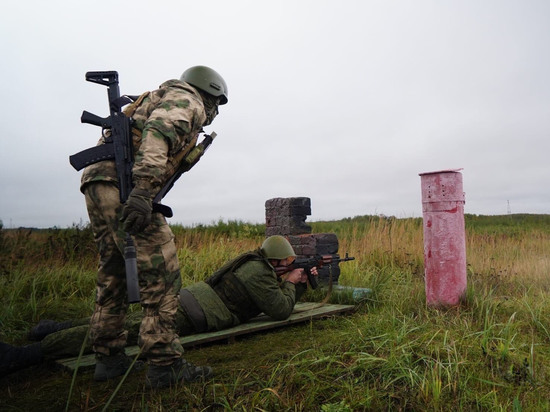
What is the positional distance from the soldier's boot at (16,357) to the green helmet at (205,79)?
7.21ft

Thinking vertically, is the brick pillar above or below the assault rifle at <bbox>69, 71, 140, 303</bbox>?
below

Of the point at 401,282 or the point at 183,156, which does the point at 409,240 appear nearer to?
the point at 401,282

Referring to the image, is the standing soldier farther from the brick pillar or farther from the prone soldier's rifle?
the brick pillar

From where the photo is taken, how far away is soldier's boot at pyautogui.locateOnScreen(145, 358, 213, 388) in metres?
2.78

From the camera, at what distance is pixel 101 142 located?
319 centimetres

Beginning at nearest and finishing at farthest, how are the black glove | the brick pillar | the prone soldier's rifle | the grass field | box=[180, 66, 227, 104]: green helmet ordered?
1. the grass field
2. the black glove
3. the prone soldier's rifle
4. box=[180, 66, 227, 104]: green helmet
5. the brick pillar

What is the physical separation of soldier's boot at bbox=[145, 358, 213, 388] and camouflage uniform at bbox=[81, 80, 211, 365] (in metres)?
0.05

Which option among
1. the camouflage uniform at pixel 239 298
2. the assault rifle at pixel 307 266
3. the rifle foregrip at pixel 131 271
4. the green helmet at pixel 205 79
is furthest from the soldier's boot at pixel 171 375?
the green helmet at pixel 205 79

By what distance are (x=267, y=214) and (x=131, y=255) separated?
13.6ft

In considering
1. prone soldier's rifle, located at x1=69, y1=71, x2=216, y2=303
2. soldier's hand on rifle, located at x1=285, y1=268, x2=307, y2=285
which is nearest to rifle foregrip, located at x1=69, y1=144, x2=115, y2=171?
prone soldier's rifle, located at x1=69, y1=71, x2=216, y2=303

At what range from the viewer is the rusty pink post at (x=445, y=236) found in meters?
4.30

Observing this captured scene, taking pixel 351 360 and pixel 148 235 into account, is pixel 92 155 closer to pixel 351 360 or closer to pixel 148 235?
pixel 148 235

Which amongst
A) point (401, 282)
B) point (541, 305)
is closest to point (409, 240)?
point (401, 282)

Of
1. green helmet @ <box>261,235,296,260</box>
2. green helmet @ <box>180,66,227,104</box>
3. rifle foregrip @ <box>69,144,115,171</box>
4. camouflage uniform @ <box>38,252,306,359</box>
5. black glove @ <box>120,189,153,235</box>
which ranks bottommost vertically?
camouflage uniform @ <box>38,252,306,359</box>
